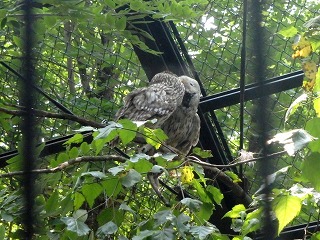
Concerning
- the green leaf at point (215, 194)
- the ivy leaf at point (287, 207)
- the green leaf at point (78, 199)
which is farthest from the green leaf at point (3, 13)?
the ivy leaf at point (287, 207)

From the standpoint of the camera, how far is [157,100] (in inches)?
102

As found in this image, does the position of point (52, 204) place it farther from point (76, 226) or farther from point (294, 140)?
point (294, 140)

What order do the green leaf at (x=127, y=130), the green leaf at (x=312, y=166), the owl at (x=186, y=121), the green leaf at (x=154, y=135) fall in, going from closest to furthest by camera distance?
the green leaf at (x=312, y=166) → the green leaf at (x=127, y=130) → the green leaf at (x=154, y=135) → the owl at (x=186, y=121)

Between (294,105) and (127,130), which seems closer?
(294,105)

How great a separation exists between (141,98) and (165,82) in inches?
4.2

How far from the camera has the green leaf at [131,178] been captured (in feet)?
5.50

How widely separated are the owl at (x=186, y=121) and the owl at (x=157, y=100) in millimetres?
30

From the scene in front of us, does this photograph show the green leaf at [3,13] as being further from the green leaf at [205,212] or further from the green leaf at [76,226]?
the green leaf at [205,212]

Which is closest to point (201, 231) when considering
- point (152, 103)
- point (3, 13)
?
point (3, 13)

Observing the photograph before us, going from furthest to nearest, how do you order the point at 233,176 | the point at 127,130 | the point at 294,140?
the point at 233,176
the point at 127,130
the point at 294,140

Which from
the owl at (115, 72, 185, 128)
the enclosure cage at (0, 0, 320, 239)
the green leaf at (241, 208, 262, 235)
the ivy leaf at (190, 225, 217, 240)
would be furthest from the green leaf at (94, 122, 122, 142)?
the owl at (115, 72, 185, 128)

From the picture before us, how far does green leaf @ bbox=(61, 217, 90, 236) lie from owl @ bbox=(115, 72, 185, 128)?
2.70ft

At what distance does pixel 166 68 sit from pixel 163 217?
3.32ft

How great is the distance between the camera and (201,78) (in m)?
2.88
